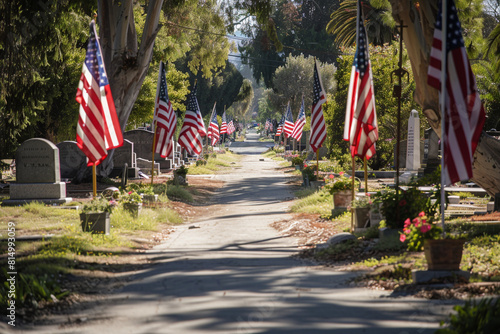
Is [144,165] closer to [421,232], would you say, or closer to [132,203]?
[132,203]

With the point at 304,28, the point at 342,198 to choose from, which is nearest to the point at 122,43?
the point at 342,198

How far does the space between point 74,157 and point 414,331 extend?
74.7 ft

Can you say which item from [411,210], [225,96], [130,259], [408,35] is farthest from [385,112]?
[225,96]

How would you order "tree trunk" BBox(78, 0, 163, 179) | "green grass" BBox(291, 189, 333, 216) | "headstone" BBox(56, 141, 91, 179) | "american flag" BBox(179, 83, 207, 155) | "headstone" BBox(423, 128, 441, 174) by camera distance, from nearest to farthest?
"green grass" BBox(291, 189, 333, 216), "tree trunk" BBox(78, 0, 163, 179), "headstone" BBox(423, 128, 441, 174), "headstone" BBox(56, 141, 91, 179), "american flag" BBox(179, 83, 207, 155)

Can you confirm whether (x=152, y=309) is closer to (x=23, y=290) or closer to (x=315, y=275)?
(x=23, y=290)

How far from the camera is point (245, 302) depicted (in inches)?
281

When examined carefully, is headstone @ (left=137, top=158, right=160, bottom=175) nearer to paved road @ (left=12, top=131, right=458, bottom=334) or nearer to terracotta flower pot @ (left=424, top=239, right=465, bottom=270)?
paved road @ (left=12, top=131, right=458, bottom=334)

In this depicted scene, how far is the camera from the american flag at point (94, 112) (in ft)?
41.3

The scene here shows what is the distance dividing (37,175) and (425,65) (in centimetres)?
1153

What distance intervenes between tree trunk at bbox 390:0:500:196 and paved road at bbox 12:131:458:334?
16.3ft

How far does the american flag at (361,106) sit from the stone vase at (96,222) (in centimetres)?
546

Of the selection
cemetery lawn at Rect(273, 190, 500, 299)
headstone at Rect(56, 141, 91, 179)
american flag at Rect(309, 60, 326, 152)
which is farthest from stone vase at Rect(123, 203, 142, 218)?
headstone at Rect(56, 141, 91, 179)

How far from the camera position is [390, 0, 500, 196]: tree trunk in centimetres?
1373

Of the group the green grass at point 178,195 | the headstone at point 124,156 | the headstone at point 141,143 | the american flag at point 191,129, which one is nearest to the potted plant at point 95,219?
the green grass at point 178,195
